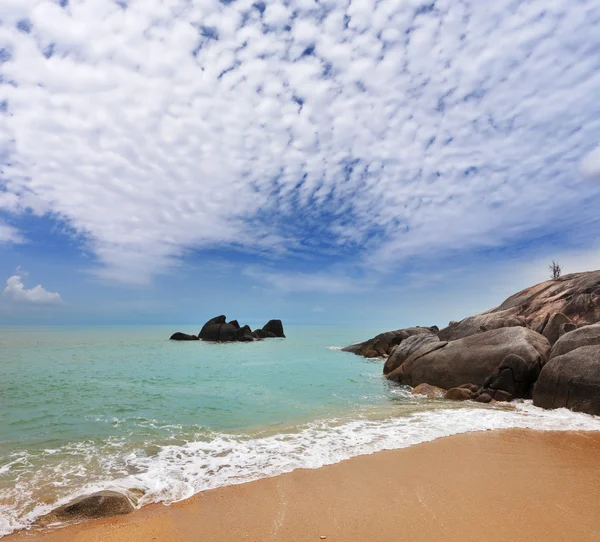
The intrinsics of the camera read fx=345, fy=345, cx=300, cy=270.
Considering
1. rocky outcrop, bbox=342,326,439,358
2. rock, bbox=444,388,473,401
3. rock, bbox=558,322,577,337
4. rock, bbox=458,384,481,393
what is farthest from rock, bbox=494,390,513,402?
rocky outcrop, bbox=342,326,439,358

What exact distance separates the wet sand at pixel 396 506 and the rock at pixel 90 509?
191 mm

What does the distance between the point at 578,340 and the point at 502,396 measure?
3443 mm

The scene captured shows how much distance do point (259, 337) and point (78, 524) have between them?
64065 millimetres

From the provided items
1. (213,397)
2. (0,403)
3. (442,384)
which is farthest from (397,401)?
(0,403)

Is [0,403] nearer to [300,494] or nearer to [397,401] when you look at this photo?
[300,494]

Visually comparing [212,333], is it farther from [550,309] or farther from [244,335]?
→ [550,309]

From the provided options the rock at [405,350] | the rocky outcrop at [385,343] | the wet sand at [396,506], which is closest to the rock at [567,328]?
the rock at [405,350]

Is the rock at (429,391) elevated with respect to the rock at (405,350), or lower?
lower

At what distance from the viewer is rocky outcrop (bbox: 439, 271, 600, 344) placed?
17.2 m

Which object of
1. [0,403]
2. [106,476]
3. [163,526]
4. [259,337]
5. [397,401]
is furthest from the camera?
[259,337]

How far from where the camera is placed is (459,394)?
45.8 feet

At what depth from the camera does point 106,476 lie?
264 inches

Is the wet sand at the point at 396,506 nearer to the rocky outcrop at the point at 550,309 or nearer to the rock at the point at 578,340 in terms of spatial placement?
the rock at the point at 578,340

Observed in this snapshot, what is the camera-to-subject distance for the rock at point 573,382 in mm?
10727
